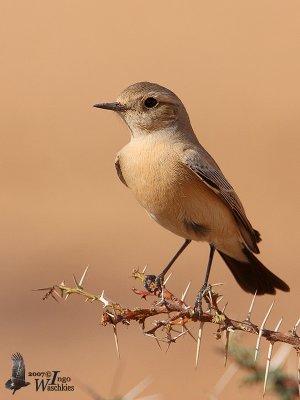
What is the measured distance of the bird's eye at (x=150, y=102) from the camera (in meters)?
6.14

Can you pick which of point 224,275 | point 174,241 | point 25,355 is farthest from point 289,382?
point 174,241

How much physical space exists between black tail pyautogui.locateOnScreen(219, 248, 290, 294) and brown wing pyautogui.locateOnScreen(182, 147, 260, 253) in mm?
393

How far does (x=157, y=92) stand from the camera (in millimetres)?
6160

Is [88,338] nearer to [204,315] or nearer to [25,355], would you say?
[25,355]

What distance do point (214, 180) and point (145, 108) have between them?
798 millimetres

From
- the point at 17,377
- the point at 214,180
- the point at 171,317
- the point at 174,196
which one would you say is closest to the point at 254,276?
the point at 214,180

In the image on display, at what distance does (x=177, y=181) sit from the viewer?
5.60m

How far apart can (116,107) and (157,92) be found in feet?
1.07

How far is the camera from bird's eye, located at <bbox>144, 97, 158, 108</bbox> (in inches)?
242

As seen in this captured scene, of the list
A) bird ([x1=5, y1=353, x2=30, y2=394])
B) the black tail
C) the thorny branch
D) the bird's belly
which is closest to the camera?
the thorny branch

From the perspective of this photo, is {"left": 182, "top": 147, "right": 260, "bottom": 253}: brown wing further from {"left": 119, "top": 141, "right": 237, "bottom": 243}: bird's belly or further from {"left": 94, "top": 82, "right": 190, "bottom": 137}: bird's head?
{"left": 94, "top": 82, "right": 190, "bottom": 137}: bird's head

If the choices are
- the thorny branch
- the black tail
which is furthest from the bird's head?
the thorny branch

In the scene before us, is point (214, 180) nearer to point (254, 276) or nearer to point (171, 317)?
point (254, 276)

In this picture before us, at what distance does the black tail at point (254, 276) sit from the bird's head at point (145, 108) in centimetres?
117
